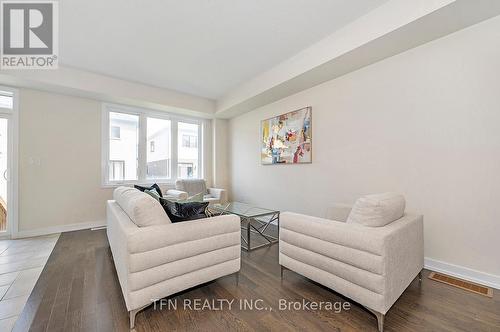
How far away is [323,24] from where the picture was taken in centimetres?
253

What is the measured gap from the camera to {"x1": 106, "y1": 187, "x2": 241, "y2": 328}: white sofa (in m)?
1.55

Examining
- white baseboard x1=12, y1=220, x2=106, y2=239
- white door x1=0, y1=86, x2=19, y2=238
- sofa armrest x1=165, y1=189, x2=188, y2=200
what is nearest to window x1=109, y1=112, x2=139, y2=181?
white baseboard x1=12, y1=220, x2=106, y2=239

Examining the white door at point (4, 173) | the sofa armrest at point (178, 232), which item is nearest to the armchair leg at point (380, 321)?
the sofa armrest at point (178, 232)

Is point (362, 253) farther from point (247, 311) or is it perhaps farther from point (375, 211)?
point (247, 311)

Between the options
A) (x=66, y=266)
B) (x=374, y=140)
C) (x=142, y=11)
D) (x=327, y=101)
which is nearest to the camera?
(x=142, y=11)

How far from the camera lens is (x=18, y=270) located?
242 cm

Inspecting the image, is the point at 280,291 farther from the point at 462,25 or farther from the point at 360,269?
the point at 462,25

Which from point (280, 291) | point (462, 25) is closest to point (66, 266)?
point (280, 291)

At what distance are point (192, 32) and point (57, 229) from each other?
155 inches

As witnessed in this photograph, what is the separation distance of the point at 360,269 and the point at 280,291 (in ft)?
2.59

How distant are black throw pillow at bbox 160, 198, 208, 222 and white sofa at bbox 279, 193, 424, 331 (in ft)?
2.73

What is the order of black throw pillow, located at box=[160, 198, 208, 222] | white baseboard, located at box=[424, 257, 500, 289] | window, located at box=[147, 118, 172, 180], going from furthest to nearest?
window, located at box=[147, 118, 172, 180] < white baseboard, located at box=[424, 257, 500, 289] < black throw pillow, located at box=[160, 198, 208, 222]

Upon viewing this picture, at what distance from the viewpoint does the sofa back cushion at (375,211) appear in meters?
1.66

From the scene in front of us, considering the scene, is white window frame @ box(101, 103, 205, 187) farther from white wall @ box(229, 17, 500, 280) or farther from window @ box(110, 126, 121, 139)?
white wall @ box(229, 17, 500, 280)
